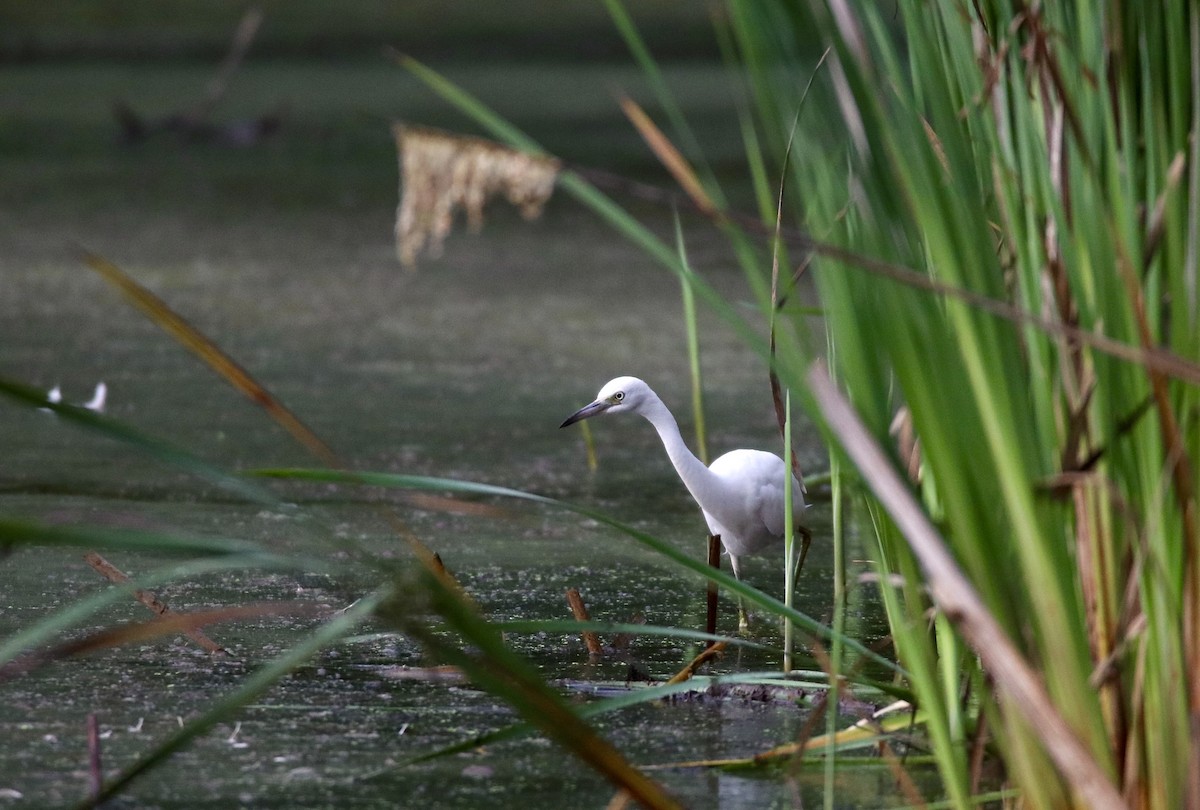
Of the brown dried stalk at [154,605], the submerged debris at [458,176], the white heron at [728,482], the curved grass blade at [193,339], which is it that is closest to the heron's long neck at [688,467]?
the white heron at [728,482]

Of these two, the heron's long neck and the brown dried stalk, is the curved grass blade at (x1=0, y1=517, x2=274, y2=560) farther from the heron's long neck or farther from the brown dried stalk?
the heron's long neck

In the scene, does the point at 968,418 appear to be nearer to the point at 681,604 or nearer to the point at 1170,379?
the point at 1170,379

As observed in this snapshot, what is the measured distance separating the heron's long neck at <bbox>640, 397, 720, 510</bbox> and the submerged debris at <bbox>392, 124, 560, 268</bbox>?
0.95 meters

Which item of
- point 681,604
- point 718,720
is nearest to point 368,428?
point 681,604

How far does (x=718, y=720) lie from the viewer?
190 centimetres

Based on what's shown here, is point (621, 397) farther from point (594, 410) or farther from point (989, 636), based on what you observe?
point (989, 636)

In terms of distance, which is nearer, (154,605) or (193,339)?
(193,339)

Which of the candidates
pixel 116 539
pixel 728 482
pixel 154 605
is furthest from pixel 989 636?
pixel 728 482

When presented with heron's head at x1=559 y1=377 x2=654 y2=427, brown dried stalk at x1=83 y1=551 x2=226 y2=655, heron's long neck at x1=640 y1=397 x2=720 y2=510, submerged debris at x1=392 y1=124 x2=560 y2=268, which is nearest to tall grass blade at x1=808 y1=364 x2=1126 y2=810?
submerged debris at x1=392 y1=124 x2=560 y2=268

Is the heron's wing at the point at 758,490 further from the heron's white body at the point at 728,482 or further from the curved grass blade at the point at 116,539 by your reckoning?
→ the curved grass blade at the point at 116,539

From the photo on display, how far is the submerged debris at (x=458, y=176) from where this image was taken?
4.09ft

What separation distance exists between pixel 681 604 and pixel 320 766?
2.75 ft

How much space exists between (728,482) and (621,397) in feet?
0.65

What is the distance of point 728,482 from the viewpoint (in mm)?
2418
